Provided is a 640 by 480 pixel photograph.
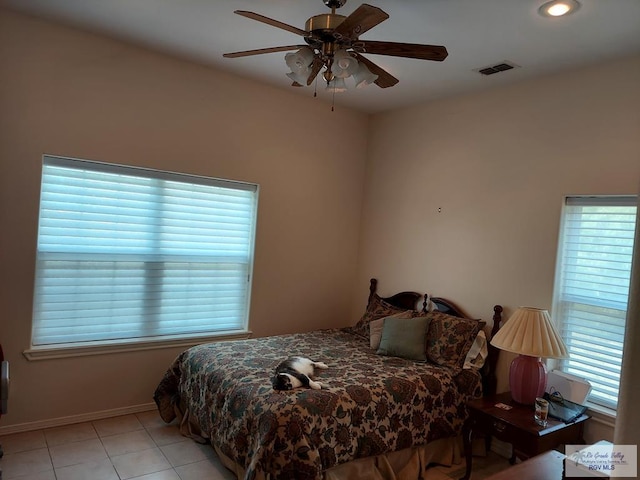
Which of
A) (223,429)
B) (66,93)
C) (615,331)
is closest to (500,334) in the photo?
(615,331)

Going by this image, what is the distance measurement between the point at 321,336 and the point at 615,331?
7.24 feet

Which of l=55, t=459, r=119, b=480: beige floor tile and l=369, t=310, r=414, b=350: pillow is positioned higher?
l=369, t=310, r=414, b=350: pillow

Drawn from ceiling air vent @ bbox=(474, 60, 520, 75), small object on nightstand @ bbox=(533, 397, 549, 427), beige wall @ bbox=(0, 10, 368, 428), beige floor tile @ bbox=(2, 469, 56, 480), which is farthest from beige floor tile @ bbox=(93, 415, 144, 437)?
ceiling air vent @ bbox=(474, 60, 520, 75)

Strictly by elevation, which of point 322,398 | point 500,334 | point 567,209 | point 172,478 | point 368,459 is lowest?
point 172,478

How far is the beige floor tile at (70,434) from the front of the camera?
118 inches

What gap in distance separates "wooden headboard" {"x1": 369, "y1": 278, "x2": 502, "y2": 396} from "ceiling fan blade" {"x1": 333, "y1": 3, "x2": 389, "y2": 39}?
235 cm

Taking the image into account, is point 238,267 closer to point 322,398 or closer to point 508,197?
point 322,398

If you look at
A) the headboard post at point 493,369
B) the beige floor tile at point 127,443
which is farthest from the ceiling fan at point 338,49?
the beige floor tile at point 127,443

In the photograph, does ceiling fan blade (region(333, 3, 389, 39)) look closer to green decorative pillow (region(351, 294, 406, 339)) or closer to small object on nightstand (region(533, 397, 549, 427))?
small object on nightstand (region(533, 397, 549, 427))

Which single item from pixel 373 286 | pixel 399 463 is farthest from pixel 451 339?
pixel 373 286

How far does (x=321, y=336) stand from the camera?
12.8ft

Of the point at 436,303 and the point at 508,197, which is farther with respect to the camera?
the point at 436,303

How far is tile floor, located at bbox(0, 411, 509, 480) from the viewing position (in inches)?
105

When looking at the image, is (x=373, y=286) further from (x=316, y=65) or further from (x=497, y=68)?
(x=316, y=65)
